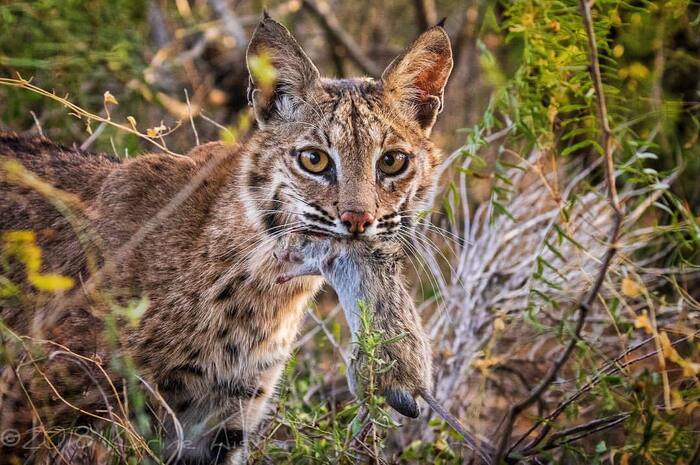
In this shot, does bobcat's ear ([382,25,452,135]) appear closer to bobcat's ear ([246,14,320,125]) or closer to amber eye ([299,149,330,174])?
bobcat's ear ([246,14,320,125])

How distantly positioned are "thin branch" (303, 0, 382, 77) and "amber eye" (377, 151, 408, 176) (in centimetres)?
530

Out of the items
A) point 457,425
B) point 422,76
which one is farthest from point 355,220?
point 422,76

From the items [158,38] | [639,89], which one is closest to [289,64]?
[639,89]

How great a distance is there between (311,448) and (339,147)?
1.29m

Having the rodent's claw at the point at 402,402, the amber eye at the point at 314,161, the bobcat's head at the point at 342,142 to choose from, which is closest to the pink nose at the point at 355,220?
the bobcat's head at the point at 342,142

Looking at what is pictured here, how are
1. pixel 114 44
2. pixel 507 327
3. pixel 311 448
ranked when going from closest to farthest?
pixel 311 448
pixel 507 327
pixel 114 44

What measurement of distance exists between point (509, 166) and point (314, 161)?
40.4 inches

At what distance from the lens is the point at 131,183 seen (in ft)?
15.0

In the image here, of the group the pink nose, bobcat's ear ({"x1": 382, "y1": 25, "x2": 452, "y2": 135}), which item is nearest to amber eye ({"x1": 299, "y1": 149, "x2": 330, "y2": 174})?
the pink nose

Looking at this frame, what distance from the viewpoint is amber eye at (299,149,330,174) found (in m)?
4.10

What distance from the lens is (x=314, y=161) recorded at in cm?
412

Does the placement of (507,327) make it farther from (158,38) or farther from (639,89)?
(158,38)

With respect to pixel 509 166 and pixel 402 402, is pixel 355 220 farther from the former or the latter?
pixel 509 166

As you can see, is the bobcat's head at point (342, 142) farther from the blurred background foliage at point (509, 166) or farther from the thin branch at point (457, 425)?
the thin branch at point (457, 425)
